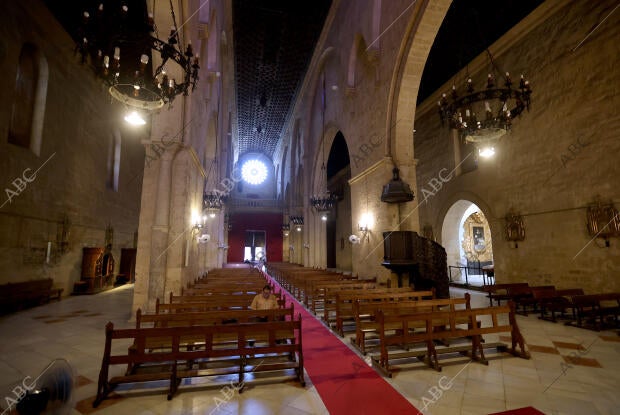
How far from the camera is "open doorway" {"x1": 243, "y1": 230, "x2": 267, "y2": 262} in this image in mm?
28750

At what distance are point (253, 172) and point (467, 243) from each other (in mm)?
23586

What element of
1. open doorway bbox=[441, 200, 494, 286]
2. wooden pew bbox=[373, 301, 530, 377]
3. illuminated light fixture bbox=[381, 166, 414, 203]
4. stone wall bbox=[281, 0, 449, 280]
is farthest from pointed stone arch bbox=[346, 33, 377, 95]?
wooden pew bbox=[373, 301, 530, 377]

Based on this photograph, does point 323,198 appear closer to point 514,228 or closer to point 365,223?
point 365,223

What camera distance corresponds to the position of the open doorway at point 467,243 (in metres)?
13.6

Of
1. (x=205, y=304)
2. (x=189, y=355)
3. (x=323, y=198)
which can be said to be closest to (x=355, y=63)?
(x=323, y=198)

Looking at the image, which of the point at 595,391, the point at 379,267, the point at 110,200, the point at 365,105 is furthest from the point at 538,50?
the point at 110,200

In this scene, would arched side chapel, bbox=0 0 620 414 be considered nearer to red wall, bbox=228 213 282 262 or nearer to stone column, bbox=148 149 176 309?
stone column, bbox=148 149 176 309

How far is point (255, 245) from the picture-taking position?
29.0 meters

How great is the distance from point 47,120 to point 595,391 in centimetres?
1341

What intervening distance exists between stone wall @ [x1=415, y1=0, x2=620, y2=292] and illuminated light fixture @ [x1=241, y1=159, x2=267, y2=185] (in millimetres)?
25317

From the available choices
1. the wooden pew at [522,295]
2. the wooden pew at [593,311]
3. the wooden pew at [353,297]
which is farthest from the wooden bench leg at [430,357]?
the wooden pew at [522,295]

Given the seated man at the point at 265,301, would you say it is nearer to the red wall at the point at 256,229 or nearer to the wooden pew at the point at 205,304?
the wooden pew at the point at 205,304

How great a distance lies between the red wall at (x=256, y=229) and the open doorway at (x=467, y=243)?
1728 cm

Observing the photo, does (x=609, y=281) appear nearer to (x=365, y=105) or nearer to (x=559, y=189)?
(x=559, y=189)
